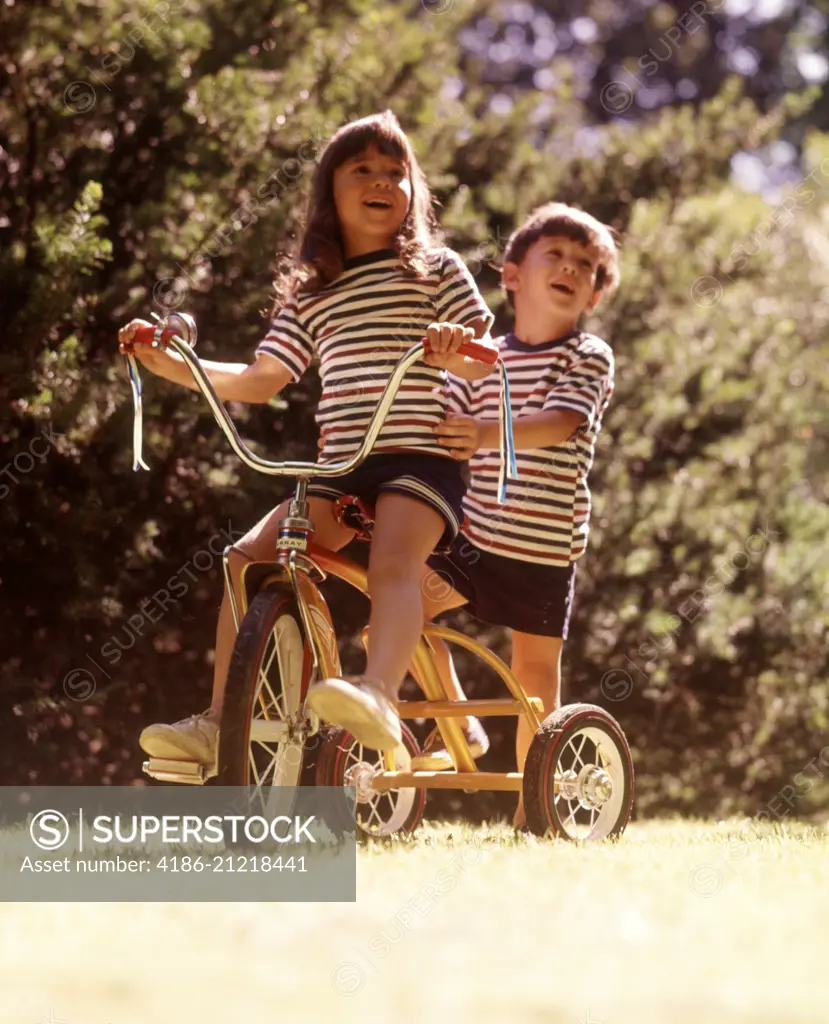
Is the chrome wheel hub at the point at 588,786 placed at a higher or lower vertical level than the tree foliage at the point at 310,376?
lower

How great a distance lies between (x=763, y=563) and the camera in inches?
270

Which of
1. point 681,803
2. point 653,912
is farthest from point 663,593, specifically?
point 653,912

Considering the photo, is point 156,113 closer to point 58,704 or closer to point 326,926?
point 58,704

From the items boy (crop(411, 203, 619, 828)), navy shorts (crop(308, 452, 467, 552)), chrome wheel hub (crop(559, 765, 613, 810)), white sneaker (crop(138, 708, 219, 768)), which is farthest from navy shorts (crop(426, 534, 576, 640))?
white sneaker (crop(138, 708, 219, 768))

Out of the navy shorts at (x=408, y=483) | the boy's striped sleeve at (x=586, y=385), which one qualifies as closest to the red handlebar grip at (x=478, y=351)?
the navy shorts at (x=408, y=483)

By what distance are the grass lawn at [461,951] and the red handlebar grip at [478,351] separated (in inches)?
46.6

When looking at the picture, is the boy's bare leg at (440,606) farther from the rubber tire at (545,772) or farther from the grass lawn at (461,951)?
the grass lawn at (461,951)

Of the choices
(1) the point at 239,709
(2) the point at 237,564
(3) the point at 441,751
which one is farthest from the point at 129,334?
(3) the point at 441,751

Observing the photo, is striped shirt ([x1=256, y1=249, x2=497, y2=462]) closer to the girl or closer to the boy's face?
the girl

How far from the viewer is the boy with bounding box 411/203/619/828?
4062 mm

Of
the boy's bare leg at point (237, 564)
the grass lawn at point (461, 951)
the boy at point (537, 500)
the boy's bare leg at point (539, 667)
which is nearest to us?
the grass lawn at point (461, 951)

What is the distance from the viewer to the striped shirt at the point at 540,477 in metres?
4.15

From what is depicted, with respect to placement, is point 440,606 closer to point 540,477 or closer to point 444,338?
point 540,477

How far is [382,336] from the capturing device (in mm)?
3592
